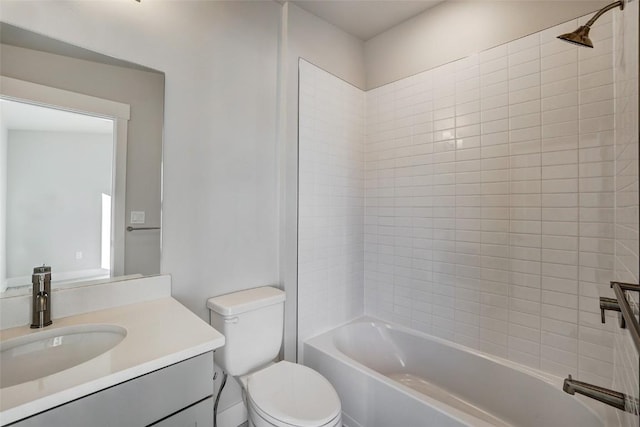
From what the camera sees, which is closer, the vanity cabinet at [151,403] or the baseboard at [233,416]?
the vanity cabinet at [151,403]

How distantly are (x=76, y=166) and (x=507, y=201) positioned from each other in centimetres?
215

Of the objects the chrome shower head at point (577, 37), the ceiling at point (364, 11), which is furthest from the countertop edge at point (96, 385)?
the ceiling at point (364, 11)

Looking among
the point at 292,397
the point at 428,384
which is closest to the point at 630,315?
the point at 292,397

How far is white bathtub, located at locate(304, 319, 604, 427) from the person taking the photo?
4.61 ft

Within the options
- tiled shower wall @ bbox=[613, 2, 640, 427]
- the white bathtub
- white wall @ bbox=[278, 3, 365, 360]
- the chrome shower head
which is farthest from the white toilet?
A: the chrome shower head

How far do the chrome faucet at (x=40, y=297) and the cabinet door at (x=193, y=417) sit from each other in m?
0.62

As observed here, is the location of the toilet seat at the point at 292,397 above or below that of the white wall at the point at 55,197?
below

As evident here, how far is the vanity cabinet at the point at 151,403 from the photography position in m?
0.72

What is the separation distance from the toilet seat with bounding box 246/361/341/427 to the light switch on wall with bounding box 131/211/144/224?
A: 93 centimetres

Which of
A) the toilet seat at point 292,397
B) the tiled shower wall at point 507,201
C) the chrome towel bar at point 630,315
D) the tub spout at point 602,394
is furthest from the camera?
the tiled shower wall at point 507,201

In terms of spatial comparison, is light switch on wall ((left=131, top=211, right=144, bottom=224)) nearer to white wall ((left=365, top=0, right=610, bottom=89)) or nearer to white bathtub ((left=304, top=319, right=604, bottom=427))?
white bathtub ((left=304, top=319, right=604, bottom=427))

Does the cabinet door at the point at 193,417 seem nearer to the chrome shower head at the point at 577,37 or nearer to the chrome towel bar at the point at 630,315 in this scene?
the chrome towel bar at the point at 630,315

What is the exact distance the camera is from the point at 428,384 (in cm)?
197

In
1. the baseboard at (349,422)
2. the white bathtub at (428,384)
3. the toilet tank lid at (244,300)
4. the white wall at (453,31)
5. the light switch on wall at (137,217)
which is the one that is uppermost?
the white wall at (453,31)
